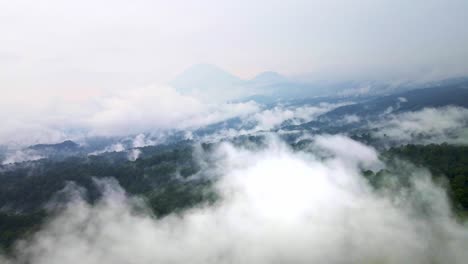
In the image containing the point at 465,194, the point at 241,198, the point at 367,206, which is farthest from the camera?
the point at 241,198

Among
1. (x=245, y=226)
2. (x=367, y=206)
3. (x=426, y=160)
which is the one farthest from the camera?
(x=426, y=160)

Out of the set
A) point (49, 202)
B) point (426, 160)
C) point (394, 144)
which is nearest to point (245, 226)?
point (426, 160)

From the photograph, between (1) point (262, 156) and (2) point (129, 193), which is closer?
(2) point (129, 193)

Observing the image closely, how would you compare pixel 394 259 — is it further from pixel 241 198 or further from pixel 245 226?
pixel 241 198

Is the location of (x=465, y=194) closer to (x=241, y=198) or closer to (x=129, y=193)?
(x=241, y=198)

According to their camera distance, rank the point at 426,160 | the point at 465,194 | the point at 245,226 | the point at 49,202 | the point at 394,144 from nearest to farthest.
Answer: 1. the point at 465,194
2. the point at 245,226
3. the point at 426,160
4. the point at 49,202
5. the point at 394,144

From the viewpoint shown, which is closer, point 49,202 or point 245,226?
point 245,226

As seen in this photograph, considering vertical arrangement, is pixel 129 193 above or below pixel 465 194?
below

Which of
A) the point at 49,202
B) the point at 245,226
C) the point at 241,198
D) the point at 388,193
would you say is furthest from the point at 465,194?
the point at 49,202

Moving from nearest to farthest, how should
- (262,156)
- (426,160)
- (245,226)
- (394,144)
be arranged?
1. (245,226)
2. (426,160)
3. (394,144)
4. (262,156)
